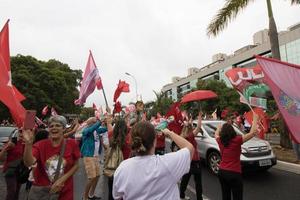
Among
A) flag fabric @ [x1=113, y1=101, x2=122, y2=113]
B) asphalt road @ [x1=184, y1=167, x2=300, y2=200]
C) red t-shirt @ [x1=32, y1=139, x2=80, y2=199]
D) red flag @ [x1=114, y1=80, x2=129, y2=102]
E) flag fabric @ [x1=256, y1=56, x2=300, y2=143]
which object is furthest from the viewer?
red flag @ [x1=114, y1=80, x2=129, y2=102]

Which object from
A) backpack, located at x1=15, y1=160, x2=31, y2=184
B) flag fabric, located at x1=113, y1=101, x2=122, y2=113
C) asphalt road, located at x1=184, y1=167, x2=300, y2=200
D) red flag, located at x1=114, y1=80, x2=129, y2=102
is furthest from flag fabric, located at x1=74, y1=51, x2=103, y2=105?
asphalt road, located at x1=184, y1=167, x2=300, y2=200

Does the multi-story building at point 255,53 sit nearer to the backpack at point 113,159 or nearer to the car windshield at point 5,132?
the car windshield at point 5,132

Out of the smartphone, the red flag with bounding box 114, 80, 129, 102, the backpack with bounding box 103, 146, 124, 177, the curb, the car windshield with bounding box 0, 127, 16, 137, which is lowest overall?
the curb

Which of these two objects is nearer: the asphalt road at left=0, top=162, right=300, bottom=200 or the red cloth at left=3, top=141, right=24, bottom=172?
the red cloth at left=3, top=141, right=24, bottom=172

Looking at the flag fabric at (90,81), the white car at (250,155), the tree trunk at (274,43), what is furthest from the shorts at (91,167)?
the tree trunk at (274,43)

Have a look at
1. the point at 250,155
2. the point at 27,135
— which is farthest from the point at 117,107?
the point at 250,155

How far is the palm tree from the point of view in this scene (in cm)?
1296

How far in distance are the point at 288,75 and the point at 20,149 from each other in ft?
14.5

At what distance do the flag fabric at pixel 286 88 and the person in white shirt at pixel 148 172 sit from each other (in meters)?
1.96

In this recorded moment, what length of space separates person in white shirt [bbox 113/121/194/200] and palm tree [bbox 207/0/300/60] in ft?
37.9

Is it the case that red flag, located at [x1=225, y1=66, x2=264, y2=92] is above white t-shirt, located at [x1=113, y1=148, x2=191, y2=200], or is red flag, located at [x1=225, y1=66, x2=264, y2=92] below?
→ above

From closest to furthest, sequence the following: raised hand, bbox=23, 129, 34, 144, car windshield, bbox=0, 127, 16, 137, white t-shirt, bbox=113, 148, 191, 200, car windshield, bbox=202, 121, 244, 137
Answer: white t-shirt, bbox=113, 148, 191, 200
raised hand, bbox=23, 129, 34, 144
car windshield, bbox=202, 121, 244, 137
car windshield, bbox=0, 127, 16, 137

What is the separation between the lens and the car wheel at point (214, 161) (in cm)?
951

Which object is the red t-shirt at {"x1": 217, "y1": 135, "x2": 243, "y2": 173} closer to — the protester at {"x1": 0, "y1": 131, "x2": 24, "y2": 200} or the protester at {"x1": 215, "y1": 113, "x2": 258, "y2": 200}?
the protester at {"x1": 215, "y1": 113, "x2": 258, "y2": 200}
